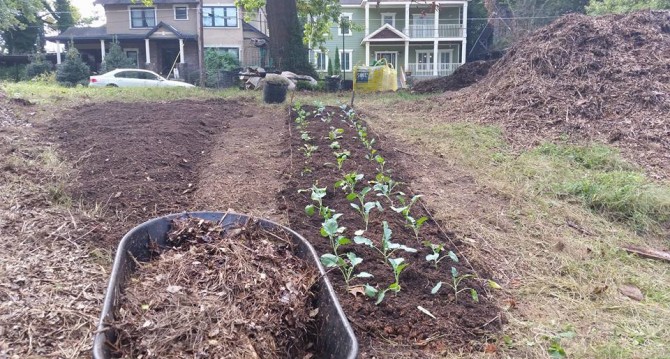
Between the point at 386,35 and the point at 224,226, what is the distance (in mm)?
31559

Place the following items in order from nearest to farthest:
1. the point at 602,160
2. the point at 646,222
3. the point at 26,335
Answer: the point at 26,335, the point at 646,222, the point at 602,160

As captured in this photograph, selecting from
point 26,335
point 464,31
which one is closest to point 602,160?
point 26,335

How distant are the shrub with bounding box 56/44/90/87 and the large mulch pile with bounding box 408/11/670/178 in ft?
61.9

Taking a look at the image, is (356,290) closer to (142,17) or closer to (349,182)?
(349,182)

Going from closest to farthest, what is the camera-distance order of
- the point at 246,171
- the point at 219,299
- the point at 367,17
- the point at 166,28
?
1. the point at 219,299
2. the point at 246,171
3. the point at 166,28
4. the point at 367,17

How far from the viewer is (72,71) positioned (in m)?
23.0

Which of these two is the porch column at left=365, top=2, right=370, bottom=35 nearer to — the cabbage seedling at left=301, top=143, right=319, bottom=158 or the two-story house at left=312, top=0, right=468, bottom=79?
the two-story house at left=312, top=0, right=468, bottom=79

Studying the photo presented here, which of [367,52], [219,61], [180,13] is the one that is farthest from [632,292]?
[180,13]

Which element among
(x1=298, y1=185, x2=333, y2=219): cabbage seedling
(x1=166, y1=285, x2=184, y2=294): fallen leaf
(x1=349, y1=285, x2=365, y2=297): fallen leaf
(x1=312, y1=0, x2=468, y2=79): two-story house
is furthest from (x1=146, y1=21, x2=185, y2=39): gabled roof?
(x1=166, y1=285, x2=184, y2=294): fallen leaf

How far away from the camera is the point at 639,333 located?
2.57 metres

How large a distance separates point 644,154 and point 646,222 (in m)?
2.33

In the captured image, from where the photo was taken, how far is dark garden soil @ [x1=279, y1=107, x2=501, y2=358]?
234cm

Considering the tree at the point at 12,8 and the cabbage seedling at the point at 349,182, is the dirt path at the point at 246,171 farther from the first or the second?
the tree at the point at 12,8

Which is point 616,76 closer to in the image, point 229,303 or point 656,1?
point 229,303
